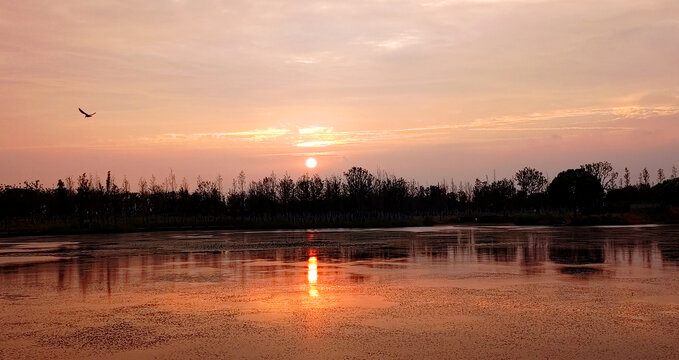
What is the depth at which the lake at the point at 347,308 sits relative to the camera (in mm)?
9734

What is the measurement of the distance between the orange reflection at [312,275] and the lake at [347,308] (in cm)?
5

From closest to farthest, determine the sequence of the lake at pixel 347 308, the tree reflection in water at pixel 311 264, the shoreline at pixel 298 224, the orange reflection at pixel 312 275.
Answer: the lake at pixel 347 308 < the orange reflection at pixel 312 275 < the tree reflection in water at pixel 311 264 < the shoreline at pixel 298 224

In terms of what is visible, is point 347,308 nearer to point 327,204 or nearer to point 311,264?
point 311,264

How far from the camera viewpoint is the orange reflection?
1580cm

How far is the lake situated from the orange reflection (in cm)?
5

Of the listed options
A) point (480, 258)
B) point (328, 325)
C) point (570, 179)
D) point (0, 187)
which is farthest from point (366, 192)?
point (328, 325)

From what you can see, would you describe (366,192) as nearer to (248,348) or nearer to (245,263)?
(245,263)

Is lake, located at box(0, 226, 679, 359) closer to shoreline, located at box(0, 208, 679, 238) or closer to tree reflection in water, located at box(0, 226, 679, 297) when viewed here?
tree reflection in water, located at box(0, 226, 679, 297)

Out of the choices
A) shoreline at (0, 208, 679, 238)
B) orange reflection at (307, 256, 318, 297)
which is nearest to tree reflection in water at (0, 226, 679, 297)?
orange reflection at (307, 256, 318, 297)

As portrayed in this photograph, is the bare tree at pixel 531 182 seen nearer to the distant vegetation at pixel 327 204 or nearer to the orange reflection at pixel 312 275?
the distant vegetation at pixel 327 204

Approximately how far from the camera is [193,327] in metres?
11.5

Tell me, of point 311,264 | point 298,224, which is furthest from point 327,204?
point 311,264

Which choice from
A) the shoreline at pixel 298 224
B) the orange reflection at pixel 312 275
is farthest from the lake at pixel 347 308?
the shoreline at pixel 298 224

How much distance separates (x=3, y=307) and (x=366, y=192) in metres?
86.4
